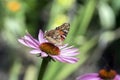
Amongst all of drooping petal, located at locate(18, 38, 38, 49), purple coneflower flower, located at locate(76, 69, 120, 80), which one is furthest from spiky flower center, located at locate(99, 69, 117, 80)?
drooping petal, located at locate(18, 38, 38, 49)

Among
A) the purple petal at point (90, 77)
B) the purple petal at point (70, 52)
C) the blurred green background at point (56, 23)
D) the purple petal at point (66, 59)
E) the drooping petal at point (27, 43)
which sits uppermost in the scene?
the blurred green background at point (56, 23)

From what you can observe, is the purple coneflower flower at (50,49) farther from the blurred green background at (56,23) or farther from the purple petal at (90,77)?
the blurred green background at (56,23)

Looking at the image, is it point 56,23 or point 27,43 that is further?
point 56,23

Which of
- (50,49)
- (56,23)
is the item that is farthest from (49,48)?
(56,23)

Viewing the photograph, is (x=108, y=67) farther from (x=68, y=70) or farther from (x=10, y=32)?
(x=10, y=32)

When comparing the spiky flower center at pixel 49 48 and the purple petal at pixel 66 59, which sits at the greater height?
the spiky flower center at pixel 49 48

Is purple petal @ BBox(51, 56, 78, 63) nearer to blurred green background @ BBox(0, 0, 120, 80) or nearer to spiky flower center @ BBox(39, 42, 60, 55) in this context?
spiky flower center @ BBox(39, 42, 60, 55)

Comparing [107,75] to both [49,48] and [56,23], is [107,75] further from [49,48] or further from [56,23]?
[56,23]

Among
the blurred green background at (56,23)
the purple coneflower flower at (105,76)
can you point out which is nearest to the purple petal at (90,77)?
the purple coneflower flower at (105,76)

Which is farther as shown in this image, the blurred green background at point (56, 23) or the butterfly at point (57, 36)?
the blurred green background at point (56, 23)
